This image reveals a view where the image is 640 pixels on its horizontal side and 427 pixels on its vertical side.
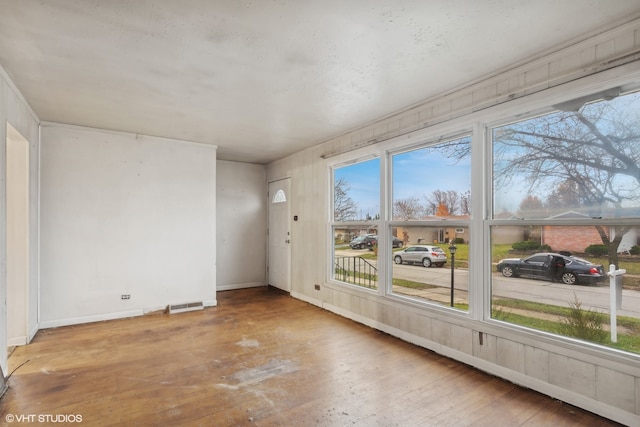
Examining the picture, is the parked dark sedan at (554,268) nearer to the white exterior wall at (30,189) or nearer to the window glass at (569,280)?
the window glass at (569,280)

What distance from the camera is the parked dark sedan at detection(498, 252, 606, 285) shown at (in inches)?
90.7

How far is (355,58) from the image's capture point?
2.44 metres

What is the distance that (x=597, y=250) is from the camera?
7.39 feet

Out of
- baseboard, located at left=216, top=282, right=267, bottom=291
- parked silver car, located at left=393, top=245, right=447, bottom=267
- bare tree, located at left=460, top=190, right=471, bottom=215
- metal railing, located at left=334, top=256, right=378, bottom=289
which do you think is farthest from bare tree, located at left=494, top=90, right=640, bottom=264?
baseboard, located at left=216, top=282, right=267, bottom=291

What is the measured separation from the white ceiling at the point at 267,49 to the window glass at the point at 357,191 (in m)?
0.91

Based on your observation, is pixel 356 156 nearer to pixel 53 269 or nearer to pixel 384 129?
pixel 384 129

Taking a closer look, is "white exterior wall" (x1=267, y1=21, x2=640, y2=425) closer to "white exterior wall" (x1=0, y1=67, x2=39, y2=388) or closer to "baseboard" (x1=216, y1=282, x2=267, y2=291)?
"baseboard" (x1=216, y1=282, x2=267, y2=291)

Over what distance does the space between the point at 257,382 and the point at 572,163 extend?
2996mm

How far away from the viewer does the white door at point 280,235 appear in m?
5.92

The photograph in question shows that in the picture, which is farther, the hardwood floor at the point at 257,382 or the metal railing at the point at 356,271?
the metal railing at the point at 356,271

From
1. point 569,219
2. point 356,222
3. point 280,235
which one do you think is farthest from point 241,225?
point 569,219

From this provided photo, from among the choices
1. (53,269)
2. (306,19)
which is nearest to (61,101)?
(53,269)

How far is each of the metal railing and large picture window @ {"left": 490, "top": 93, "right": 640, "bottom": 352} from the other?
1.58 m

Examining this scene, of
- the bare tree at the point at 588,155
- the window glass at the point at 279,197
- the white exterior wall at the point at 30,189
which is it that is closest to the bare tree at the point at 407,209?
the bare tree at the point at 588,155
